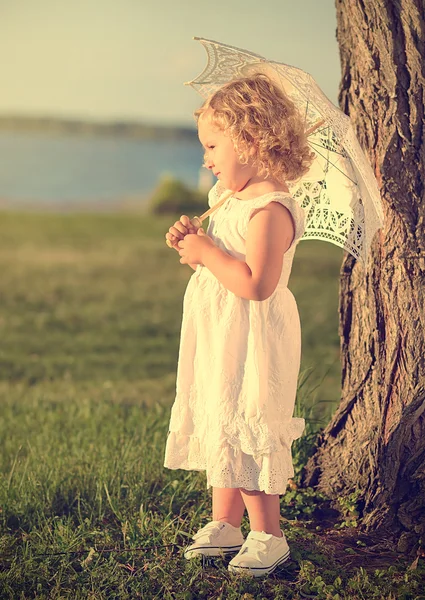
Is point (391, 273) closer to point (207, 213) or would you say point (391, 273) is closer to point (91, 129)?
point (207, 213)

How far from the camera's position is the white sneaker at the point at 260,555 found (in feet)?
10.3

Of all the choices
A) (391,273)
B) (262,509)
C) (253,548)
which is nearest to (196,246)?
(391,273)

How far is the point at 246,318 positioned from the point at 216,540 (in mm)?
860

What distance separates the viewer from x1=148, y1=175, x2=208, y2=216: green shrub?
17.0 m

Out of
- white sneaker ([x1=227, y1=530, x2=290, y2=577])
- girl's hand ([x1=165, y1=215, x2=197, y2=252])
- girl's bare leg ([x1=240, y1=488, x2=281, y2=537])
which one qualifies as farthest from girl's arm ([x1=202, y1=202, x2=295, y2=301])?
white sneaker ([x1=227, y1=530, x2=290, y2=577])

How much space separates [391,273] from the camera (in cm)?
348

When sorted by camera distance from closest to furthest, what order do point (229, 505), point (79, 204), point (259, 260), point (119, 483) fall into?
point (259, 260) < point (229, 505) < point (119, 483) < point (79, 204)

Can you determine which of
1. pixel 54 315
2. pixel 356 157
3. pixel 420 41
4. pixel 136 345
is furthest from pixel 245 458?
pixel 54 315

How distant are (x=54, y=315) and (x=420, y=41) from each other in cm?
604

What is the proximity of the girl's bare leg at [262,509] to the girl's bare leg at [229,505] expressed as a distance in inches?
4.9

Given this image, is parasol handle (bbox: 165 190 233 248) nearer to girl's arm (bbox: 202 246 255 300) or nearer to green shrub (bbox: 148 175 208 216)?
girl's arm (bbox: 202 246 255 300)

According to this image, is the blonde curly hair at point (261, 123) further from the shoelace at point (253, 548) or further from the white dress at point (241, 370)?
the shoelace at point (253, 548)

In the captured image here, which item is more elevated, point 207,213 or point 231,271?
point 207,213

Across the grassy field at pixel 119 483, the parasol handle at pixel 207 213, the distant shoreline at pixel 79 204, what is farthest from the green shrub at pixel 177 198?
the parasol handle at pixel 207 213
